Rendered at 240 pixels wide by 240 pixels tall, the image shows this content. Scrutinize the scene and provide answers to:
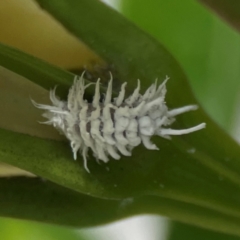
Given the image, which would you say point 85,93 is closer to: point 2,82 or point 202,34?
point 2,82

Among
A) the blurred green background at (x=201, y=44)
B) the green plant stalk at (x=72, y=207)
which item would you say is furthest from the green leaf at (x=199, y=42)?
the green plant stalk at (x=72, y=207)

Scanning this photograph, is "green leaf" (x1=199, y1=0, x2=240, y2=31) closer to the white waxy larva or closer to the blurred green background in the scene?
the white waxy larva

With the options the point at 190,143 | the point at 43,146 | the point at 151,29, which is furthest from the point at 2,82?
the point at 151,29

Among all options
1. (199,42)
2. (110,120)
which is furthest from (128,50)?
(199,42)

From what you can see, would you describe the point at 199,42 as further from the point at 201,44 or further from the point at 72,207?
the point at 72,207

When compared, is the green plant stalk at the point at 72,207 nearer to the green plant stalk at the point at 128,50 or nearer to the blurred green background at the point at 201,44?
the green plant stalk at the point at 128,50

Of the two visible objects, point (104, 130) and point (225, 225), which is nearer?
point (104, 130)
